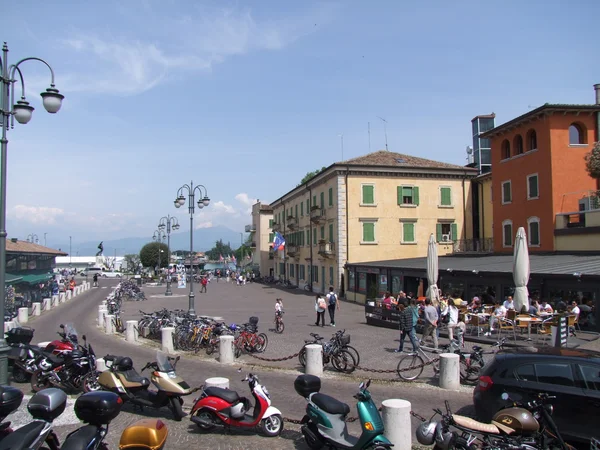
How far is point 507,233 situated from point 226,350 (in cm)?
2276

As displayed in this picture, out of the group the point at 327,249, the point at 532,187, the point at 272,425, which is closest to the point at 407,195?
the point at 327,249

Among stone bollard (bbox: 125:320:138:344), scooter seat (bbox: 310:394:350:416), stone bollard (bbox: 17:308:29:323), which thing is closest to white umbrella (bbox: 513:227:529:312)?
scooter seat (bbox: 310:394:350:416)

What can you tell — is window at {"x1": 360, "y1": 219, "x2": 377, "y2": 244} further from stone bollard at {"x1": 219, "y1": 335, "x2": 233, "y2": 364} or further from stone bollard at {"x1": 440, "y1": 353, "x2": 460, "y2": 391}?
stone bollard at {"x1": 440, "y1": 353, "x2": 460, "y2": 391}

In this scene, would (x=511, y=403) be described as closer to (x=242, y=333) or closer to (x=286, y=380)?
(x=286, y=380)

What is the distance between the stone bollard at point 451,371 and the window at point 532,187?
65.2 feet

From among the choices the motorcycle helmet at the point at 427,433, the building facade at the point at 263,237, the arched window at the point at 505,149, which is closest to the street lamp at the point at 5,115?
the motorcycle helmet at the point at 427,433

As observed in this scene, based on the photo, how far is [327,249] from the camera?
37.2 m

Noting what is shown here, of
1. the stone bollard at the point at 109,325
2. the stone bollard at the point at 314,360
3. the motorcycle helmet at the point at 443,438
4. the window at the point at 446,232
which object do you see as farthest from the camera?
the window at the point at 446,232

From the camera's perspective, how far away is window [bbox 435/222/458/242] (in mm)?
37406

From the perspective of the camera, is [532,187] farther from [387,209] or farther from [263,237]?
[263,237]

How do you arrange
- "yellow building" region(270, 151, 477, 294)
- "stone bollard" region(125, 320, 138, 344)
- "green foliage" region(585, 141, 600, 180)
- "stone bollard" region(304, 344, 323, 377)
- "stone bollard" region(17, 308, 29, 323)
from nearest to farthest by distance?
"stone bollard" region(304, 344, 323, 377) < "stone bollard" region(125, 320, 138, 344) < "green foliage" region(585, 141, 600, 180) < "stone bollard" region(17, 308, 29, 323) < "yellow building" region(270, 151, 477, 294)

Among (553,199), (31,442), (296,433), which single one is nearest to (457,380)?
(296,433)

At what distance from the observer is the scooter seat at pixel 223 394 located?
7715mm

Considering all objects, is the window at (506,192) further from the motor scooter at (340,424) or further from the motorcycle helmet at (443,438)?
the motorcycle helmet at (443,438)
